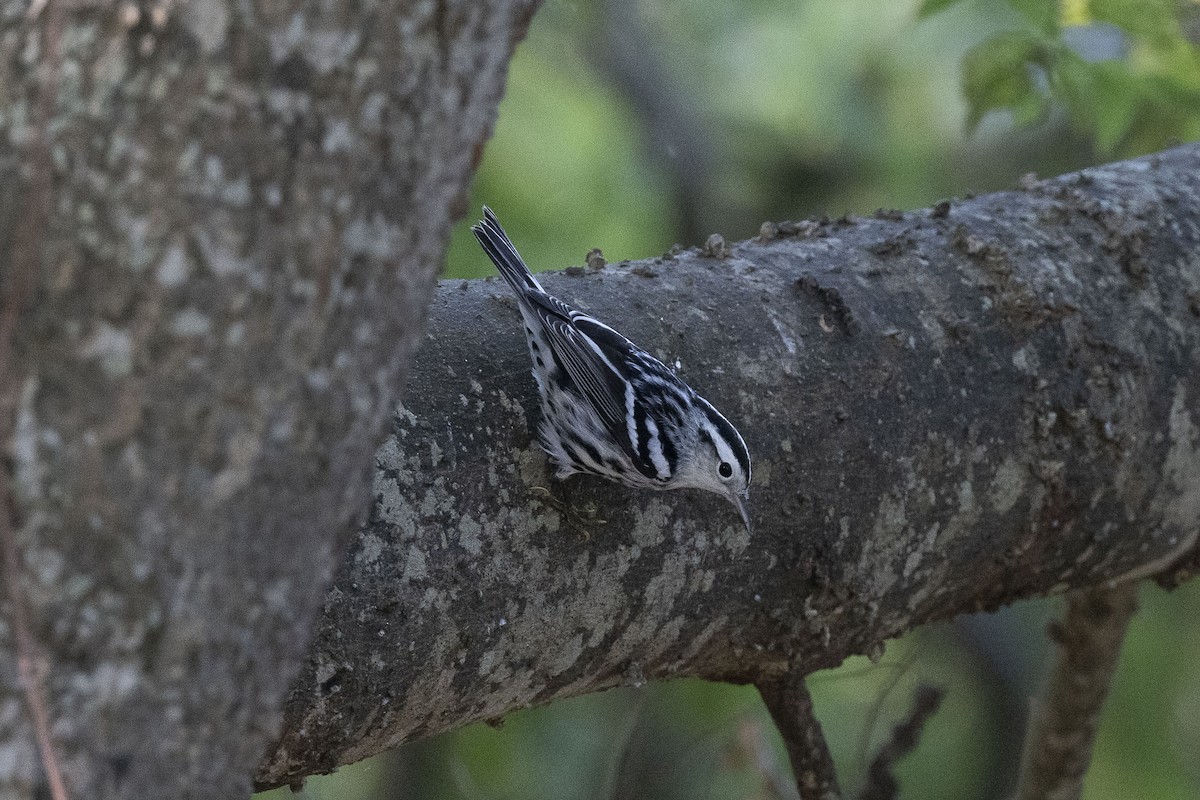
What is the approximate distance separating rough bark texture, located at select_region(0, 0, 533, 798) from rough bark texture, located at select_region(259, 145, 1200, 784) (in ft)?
3.05

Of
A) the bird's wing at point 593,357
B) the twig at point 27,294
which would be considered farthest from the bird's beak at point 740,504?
the twig at point 27,294

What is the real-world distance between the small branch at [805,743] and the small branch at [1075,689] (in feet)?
5.04

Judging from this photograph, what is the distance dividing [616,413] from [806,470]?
0.53m

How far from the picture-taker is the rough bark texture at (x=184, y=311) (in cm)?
119

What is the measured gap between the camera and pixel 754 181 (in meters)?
8.92

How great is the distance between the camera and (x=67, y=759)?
123 centimetres

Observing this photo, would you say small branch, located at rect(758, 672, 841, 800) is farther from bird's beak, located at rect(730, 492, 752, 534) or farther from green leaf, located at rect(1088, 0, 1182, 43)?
green leaf, located at rect(1088, 0, 1182, 43)

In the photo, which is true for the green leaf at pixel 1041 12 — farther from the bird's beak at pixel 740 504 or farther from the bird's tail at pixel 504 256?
the bird's beak at pixel 740 504

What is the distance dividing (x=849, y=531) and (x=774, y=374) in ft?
1.29

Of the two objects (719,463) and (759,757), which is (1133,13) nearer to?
(719,463)

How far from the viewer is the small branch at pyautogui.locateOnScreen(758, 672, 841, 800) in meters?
3.07

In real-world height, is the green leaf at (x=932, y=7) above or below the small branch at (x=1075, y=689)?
above

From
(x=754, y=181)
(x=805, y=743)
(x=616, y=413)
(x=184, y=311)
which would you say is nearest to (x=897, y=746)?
(x=805, y=743)

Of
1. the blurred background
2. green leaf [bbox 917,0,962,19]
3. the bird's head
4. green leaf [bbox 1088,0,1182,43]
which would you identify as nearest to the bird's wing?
the bird's head
